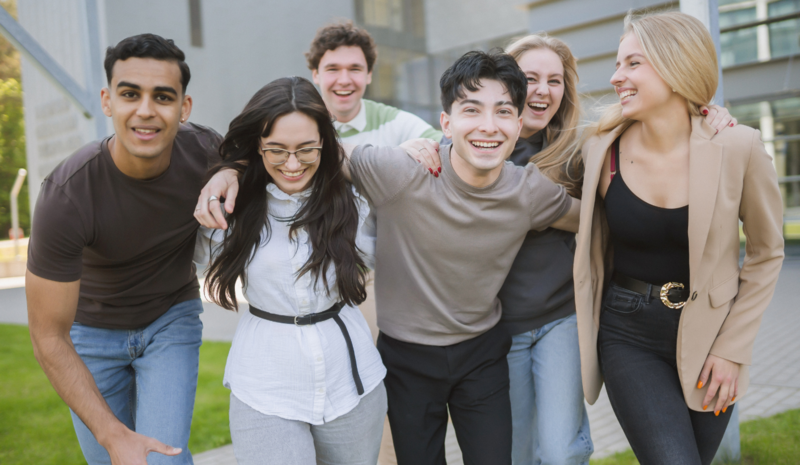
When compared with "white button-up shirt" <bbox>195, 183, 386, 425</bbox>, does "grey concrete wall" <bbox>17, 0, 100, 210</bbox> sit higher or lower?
higher

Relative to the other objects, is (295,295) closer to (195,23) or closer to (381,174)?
(381,174)

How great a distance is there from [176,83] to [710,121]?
2203 mm

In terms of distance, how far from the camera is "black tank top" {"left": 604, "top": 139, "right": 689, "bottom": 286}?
2.56 m

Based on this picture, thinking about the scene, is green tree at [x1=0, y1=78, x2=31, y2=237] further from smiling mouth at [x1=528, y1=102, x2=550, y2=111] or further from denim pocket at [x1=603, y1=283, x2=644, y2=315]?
denim pocket at [x1=603, y1=283, x2=644, y2=315]

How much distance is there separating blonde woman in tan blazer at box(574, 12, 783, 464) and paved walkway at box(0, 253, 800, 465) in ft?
5.32

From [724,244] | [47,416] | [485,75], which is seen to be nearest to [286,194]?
[485,75]

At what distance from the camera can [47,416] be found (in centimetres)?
594

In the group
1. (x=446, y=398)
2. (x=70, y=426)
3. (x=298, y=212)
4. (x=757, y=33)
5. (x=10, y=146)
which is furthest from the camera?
(x=10, y=146)

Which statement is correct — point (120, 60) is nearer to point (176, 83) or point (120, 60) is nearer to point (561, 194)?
point (176, 83)

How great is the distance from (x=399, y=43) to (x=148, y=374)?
1245 centimetres

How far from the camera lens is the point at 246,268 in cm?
239

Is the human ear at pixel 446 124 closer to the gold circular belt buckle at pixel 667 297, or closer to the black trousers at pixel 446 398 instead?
the black trousers at pixel 446 398

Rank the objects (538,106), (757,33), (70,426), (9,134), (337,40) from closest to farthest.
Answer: (538,106) → (337,40) → (70,426) → (757,33) → (9,134)

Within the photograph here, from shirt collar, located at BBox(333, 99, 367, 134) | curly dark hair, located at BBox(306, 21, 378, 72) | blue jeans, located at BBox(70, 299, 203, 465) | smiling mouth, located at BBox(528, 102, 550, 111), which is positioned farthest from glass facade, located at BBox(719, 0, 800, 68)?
blue jeans, located at BBox(70, 299, 203, 465)
